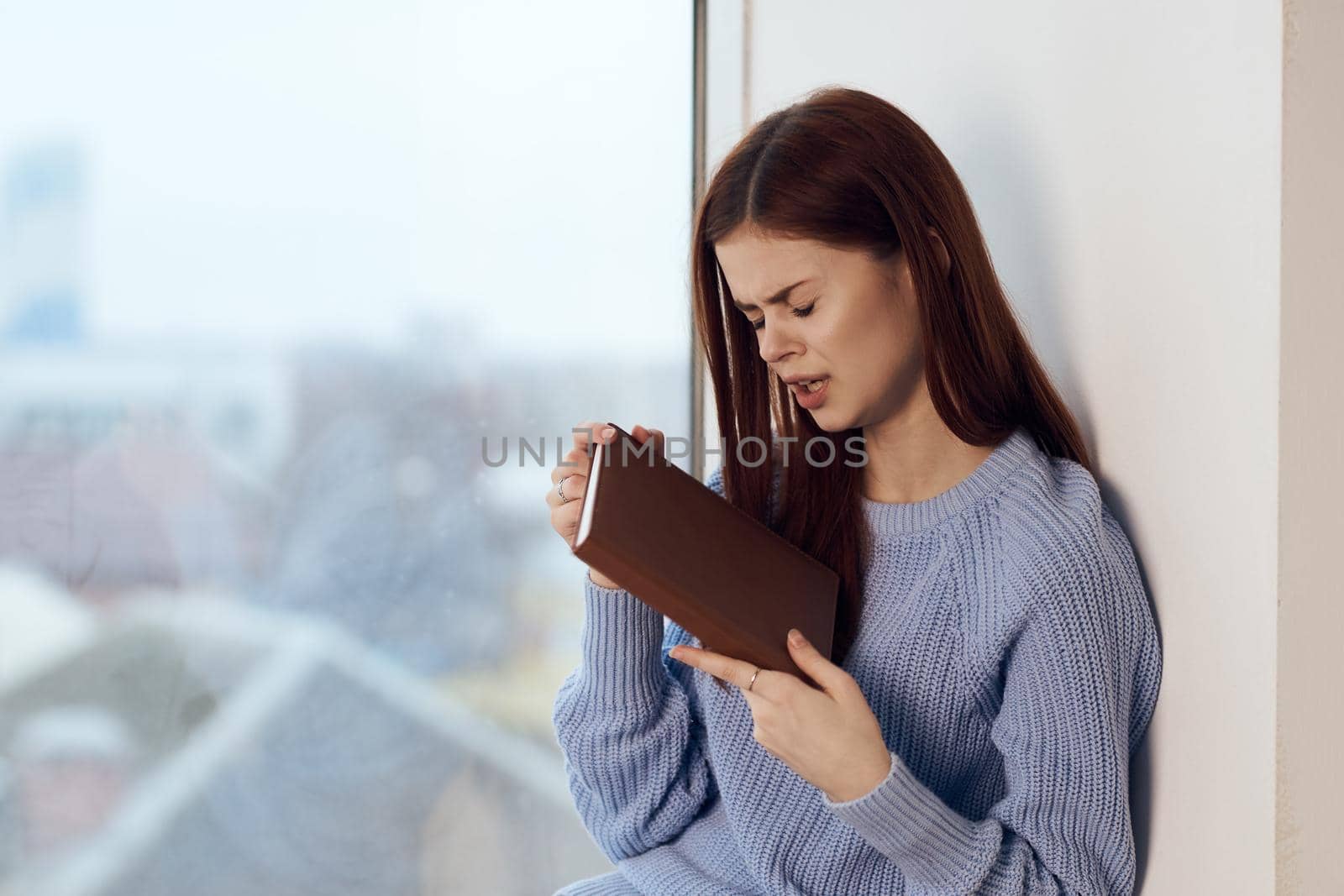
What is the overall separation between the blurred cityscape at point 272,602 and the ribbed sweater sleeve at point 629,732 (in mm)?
499

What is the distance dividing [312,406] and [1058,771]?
101 centimetres

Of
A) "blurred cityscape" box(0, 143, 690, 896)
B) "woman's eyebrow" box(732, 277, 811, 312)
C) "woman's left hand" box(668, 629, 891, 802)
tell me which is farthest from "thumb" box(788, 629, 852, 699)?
"blurred cityscape" box(0, 143, 690, 896)

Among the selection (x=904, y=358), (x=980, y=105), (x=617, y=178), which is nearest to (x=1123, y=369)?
(x=904, y=358)

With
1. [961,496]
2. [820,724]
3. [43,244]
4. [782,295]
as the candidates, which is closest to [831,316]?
[782,295]

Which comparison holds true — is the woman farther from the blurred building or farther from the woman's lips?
the blurred building

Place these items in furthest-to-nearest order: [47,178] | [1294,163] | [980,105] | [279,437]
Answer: [279,437] < [47,178] < [980,105] < [1294,163]

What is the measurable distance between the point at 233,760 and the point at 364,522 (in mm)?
338

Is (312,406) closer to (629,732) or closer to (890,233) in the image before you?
(629,732)

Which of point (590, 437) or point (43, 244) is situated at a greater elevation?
point (43, 244)

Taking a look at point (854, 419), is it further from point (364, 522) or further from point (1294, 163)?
point (364, 522)

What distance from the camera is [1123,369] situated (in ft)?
2.79

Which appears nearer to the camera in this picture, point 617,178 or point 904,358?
point 904,358

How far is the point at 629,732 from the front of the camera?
105 cm

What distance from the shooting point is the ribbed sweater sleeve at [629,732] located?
1.04 m
